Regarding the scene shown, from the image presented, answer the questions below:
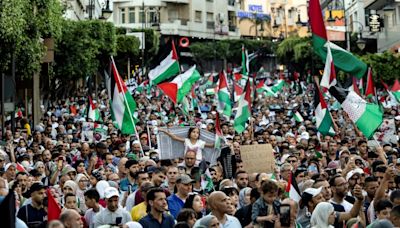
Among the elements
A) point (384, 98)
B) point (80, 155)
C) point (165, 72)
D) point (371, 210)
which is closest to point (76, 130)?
point (165, 72)

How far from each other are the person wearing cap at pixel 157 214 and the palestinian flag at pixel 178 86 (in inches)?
571

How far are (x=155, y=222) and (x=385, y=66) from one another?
37.6 metres

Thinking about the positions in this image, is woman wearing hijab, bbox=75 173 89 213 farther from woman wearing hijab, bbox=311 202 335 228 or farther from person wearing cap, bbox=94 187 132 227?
woman wearing hijab, bbox=311 202 335 228

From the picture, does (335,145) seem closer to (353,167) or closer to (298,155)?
(298,155)

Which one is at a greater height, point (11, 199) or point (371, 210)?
point (11, 199)

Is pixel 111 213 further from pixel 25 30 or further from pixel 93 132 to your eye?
pixel 25 30

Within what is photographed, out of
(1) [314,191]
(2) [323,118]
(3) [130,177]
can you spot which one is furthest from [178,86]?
(1) [314,191]

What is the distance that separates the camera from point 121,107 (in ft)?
64.5

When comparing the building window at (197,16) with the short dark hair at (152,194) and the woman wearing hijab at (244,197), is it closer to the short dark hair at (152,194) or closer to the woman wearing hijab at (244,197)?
the woman wearing hijab at (244,197)

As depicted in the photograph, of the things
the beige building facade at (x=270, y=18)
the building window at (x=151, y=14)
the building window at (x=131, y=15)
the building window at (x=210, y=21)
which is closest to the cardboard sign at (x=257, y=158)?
the building window at (x=151, y=14)

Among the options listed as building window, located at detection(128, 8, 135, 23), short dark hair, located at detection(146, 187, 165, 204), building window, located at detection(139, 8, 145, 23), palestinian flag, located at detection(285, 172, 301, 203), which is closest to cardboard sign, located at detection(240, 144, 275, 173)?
palestinian flag, located at detection(285, 172, 301, 203)

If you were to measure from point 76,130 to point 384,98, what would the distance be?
13707mm

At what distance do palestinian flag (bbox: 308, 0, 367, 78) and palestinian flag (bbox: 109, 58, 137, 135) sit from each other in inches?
132

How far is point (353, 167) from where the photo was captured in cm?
1507
